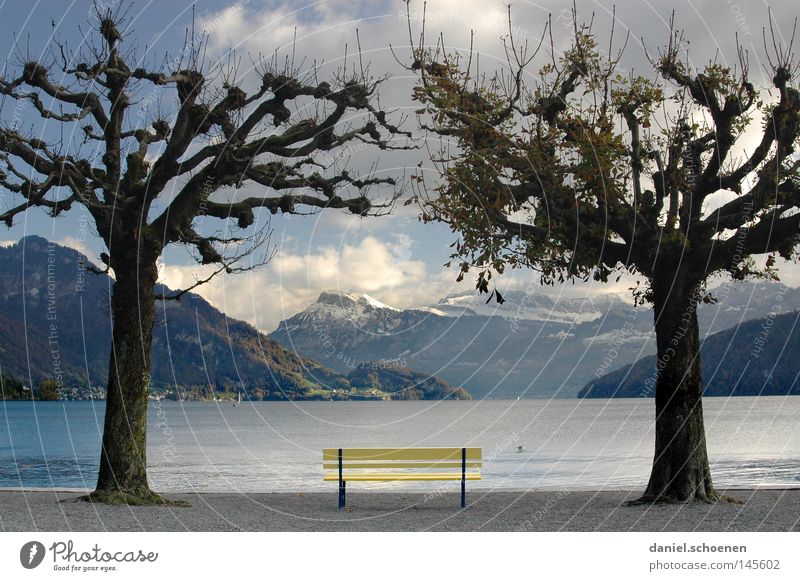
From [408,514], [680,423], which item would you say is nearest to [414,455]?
[408,514]

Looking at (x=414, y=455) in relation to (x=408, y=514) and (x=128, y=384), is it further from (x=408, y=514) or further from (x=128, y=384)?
(x=128, y=384)

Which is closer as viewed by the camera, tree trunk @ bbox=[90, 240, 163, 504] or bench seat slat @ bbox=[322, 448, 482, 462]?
bench seat slat @ bbox=[322, 448, 482, 462]

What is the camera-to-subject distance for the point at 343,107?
28.1 m

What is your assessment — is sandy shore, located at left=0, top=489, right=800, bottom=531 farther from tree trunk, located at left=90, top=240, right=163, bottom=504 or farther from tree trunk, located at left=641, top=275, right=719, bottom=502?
tree trunk, located at left=90, top=240, right=163, bottom=504

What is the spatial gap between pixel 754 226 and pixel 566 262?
5.31 meters

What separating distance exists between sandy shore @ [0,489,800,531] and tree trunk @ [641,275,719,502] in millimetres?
803

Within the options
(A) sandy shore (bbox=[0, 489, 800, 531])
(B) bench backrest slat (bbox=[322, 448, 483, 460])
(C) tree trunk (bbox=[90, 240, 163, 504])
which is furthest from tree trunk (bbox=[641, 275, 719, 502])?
(C) tree trunk (bbox=[90, 240, 163, 504])

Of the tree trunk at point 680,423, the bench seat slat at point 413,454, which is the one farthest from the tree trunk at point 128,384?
the tree trunk at point 680,423

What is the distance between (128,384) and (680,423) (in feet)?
50.8

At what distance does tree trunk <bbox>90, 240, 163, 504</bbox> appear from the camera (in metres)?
26.8

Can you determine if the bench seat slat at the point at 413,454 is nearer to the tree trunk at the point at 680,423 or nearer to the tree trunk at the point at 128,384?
the tree trunk at the point at 680,423

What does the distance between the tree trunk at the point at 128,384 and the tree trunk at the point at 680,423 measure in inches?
558

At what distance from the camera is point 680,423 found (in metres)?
26.7
